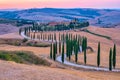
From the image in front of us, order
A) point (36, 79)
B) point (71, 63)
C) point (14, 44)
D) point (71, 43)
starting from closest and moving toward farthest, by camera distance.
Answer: point (36, 79) → point (71, 63) → point (71, 43) → point (14, 44)

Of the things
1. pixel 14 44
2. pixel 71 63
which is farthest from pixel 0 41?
pixel 71 63

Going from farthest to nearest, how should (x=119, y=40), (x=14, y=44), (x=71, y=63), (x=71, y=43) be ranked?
(x=119, y=40)
(x=14, y=44)
(x=71, y=43)
(x=71, y=63)

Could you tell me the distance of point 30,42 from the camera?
121688mm

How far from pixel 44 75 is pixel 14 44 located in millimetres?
87662

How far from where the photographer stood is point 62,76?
115 feet

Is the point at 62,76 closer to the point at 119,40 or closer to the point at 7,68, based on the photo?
the point at 7,68

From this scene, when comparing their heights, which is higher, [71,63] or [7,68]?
[7,68]

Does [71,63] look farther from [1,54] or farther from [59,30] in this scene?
[59,30]

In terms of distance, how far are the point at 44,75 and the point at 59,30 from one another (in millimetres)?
145384

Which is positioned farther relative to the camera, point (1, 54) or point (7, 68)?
point (1, 54)

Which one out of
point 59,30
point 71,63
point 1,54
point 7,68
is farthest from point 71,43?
point 59,30

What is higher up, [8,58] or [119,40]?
[8,58]

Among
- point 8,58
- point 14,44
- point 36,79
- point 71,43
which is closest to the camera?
point 36,79

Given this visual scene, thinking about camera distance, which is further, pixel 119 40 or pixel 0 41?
pixel 119 40
